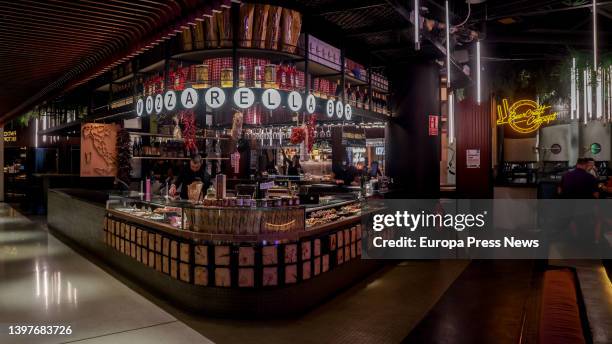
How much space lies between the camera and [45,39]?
16.8ft

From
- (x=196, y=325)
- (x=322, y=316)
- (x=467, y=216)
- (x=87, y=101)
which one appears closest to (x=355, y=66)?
(x=467, y=216)

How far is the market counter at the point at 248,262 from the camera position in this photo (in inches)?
181

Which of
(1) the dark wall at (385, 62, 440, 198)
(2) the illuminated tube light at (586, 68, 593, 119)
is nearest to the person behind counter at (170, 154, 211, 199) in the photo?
(1) the dark wall at (385, 62, 440, 198)

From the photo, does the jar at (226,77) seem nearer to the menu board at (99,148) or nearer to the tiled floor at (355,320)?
the tiled floor at (355,320)

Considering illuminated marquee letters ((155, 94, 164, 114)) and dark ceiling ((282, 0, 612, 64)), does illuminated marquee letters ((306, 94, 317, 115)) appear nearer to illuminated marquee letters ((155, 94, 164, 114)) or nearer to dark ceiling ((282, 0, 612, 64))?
dark ceiling ((282, 0, 612, 64))

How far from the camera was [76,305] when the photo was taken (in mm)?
4996

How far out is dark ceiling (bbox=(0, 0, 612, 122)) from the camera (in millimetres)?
4184

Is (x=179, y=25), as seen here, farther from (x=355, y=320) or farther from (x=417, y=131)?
(x=417, y=131)

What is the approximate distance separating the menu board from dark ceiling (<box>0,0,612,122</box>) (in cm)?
104

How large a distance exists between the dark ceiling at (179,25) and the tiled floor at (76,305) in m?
2.81

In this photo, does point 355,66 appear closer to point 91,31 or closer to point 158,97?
point 158,97

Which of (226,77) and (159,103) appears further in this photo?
(159,103)

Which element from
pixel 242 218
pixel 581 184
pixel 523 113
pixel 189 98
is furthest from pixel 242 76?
pixel 523 113

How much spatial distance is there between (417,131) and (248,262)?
4618 mm
